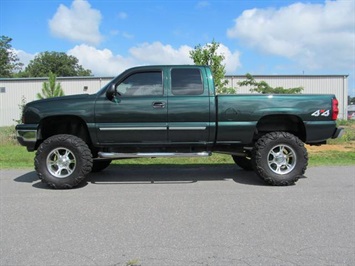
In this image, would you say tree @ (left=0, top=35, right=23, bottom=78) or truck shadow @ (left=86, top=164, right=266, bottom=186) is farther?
tree @ (left=0, top=35, right=23, bottom=78)

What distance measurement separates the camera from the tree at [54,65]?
81750mm

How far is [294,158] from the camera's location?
669 centimetres

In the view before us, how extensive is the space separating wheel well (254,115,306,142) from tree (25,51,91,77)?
8006 centimetres

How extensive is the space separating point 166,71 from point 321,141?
10.4 ft

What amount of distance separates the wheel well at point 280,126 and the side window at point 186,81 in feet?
4.48

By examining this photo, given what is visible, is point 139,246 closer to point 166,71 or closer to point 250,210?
point 250,210

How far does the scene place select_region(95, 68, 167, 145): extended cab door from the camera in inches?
256

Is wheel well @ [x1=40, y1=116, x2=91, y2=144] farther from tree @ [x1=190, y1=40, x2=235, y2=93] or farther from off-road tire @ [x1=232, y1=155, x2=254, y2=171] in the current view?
tree @ [x1=190, y1=40, x2=235, y2=93]

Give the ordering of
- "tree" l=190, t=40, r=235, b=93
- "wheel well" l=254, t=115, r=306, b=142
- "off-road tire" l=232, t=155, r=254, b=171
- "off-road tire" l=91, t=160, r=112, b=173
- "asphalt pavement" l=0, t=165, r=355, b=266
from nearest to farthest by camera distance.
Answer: "asphalt pavement" l=0, t=165, r=355, b=266
"wheel well" l=254, t=115, r=306, b=142
"off-road tire" l=91, t=160, r=112, b=173
"off-road tire" l=232, t=155, r=254, b=171
"tree" l=190, t=40, r=235, b=93

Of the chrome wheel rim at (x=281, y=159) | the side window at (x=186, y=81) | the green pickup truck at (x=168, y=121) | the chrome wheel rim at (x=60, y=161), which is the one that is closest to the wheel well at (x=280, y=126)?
the green pickup truck at (x=168, y=121)

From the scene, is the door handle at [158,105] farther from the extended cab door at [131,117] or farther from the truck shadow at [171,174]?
the truck shadow at [171,174]

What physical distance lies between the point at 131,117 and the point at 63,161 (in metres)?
1.46

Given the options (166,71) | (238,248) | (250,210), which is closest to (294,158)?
(250,210)

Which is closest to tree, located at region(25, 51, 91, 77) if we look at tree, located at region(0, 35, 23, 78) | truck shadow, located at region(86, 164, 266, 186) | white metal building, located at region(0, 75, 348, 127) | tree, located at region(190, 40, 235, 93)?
tree, located at region(0, 35, 23, 78)
